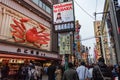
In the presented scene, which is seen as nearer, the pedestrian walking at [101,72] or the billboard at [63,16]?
the pedestrian walking at [101,72]

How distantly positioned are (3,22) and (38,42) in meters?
Answer: 7.52

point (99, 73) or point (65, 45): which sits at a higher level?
point (65, 45)

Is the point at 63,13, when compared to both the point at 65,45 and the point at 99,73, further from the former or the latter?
the point at 99,73

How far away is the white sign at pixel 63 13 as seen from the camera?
14.3 meters

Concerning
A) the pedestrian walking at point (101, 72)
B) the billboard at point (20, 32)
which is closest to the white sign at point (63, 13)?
the billboard at point (20, 32)

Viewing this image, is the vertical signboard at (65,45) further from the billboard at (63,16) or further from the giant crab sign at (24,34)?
the giant crab sign at (24,34)

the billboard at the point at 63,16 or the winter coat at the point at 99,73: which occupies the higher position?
the billboard at the point at 63,16

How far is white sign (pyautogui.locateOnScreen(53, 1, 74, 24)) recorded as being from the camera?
47.1 ft

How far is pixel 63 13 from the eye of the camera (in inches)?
563

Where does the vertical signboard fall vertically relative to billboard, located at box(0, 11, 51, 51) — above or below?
below

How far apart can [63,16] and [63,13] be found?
27 cm

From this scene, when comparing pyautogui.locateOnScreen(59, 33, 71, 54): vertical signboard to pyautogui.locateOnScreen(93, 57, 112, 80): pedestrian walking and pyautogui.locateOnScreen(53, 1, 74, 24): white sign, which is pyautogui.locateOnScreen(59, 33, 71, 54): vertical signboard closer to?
pyautogui.locateOnScreen(53, 1, 74, 24): white sign

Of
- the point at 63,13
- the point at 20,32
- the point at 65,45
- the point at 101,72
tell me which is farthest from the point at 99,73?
the point at 20,32

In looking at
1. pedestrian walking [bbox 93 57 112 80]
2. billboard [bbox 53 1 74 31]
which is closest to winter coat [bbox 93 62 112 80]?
pedestrian walking [bbox 93 57 112 80]
